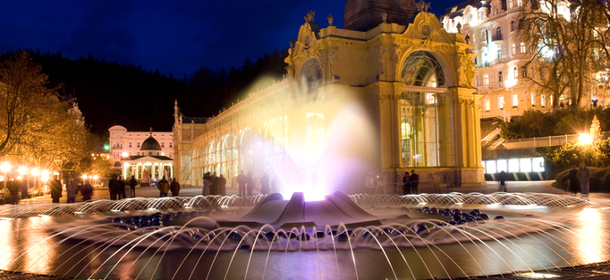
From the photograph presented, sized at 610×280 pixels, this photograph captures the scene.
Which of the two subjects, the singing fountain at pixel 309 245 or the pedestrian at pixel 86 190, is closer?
the singing fountain at pixel 309 245

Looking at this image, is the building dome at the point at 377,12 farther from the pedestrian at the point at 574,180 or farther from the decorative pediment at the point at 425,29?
the pedestrian at the point at 574,180

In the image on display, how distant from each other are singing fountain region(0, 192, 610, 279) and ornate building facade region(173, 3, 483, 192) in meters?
15.2

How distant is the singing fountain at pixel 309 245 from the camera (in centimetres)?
831

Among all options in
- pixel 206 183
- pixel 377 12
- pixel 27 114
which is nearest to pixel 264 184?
pixel 206 183

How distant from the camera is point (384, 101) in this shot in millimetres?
31531

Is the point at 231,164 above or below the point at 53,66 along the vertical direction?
below

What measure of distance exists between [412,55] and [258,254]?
2546cm

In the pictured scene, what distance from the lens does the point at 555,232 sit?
1210 centimetres

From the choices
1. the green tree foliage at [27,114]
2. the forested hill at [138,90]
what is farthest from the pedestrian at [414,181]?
the forested hill at [138,90]

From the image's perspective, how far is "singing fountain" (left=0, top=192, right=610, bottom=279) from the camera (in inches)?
327

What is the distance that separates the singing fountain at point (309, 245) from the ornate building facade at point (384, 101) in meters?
15.2

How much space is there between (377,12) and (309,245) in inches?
1020

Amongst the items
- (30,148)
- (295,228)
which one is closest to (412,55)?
(295,228)

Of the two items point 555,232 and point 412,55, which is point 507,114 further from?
point 555,232
